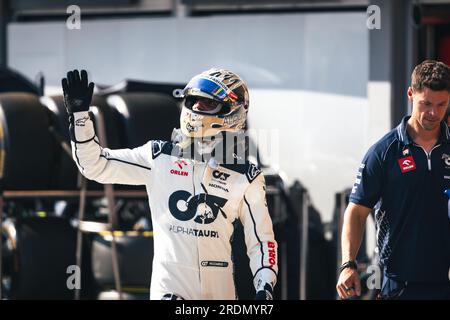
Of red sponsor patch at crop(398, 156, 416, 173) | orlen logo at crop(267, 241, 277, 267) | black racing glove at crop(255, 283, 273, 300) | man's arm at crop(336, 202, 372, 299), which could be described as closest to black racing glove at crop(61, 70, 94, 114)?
orlen logo at crop(267, 241, 277, 267)

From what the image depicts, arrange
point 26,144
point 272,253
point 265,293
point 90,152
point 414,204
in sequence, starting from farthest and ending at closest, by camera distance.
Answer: point 26,144 < point 414,204 < point 90,152 < point 272,253 < point 265,293

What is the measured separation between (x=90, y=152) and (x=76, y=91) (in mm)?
281

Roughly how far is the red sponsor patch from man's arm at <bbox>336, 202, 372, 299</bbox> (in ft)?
0.84

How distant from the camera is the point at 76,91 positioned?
496 cm

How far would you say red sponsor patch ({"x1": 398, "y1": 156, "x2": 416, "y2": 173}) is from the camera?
513cm

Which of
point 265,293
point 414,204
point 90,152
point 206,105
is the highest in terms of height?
point 206,105

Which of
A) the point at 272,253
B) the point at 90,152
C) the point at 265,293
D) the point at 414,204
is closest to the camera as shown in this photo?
the point at 265,293

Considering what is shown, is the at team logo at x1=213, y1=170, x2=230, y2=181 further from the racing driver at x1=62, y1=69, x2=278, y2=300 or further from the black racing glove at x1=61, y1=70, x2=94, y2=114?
the black racing glove at x1=61, y1=70, x2=94, y2=114

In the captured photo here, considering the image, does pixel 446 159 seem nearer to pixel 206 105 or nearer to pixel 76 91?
pixel 206 105

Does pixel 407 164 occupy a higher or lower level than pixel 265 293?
higher

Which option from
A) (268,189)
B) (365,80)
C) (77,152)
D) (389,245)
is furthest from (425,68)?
(365,80)

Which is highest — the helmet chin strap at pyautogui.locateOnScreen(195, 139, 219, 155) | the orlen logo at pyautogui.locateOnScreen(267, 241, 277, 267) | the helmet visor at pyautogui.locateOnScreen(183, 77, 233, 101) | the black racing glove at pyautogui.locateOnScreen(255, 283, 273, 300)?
the helmet visor at pyautogui.locateOnScreen(183, 77, 233, 101)

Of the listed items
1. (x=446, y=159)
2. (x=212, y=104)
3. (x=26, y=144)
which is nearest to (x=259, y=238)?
(x=212, y=104)

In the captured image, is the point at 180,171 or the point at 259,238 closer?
the point at 259,238
